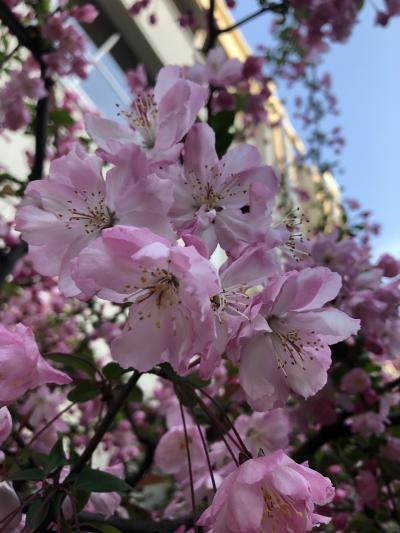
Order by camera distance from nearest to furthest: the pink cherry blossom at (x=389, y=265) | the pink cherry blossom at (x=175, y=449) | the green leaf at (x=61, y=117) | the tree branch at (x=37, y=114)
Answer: the pink cherry blossom at (x=175, y=449) < the pink cherry blossom at (x=389, y=265) < the tree branch at (x=37, y=114) < the green leaf at (x=61, y=117)

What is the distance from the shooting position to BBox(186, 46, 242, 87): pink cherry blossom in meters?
1.92

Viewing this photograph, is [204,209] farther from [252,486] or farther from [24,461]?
[24,461]

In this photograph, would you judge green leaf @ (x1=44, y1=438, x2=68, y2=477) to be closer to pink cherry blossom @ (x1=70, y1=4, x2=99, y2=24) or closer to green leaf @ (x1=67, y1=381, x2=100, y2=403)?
green leaf @ (x1=67, y1=381, x2=100, y2=403)

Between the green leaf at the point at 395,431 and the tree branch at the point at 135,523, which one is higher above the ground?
the tree branch at the point at 135,523

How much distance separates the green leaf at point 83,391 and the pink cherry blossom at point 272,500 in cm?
33

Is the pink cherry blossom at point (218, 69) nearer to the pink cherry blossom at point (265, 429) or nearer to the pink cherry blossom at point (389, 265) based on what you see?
the pink cherry blossom at point (389, 265)

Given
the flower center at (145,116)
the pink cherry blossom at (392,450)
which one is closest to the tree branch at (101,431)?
the flower center at (145,116)

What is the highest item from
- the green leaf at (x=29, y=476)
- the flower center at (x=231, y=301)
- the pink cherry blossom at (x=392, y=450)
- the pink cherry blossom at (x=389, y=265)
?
the flower center at (x=231, y=301)

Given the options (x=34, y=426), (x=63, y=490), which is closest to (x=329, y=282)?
(x=63, y=490)

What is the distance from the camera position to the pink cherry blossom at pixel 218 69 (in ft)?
6.30

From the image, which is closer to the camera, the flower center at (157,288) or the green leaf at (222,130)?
the flower center at (157,288)

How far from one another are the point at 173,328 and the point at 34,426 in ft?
3.92

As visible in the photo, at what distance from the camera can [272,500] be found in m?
0.58

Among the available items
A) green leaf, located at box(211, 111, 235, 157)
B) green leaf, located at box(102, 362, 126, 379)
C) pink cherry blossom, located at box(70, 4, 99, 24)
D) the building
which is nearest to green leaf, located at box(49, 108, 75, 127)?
pink cherry blossom, located at box(70, 4, 99, 24)
